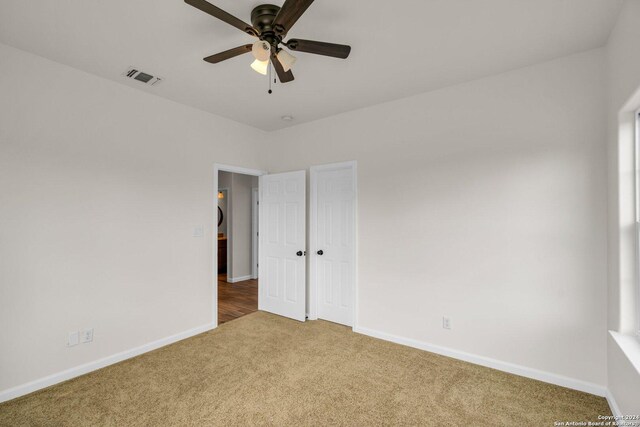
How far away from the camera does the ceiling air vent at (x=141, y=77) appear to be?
265cm

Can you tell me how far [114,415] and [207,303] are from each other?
5.26 ft

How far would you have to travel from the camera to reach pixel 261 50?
179 centimetres

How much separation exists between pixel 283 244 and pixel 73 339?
2.38 meters

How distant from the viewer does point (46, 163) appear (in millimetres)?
2443

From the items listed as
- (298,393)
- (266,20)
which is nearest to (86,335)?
(298,393)

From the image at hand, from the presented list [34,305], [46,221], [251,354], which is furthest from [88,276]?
[251,354]

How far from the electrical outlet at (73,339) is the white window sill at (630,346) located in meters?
4.03

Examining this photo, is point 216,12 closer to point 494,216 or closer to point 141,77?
point 141,77

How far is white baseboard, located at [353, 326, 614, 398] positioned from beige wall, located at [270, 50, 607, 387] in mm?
41

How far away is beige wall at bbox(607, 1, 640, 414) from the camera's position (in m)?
1.78

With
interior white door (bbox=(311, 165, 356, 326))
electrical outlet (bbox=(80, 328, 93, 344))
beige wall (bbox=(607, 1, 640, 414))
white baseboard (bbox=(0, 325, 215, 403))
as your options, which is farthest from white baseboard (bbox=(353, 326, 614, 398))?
electrical outlet (bbox=(80, 328, 93, 344))

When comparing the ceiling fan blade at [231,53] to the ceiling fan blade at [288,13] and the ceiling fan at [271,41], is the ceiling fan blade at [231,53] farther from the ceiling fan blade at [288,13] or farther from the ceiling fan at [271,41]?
the ceiling fan blade at [288,13]

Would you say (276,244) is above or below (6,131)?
below

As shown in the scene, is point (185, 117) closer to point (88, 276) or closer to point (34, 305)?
point (88, 276)
